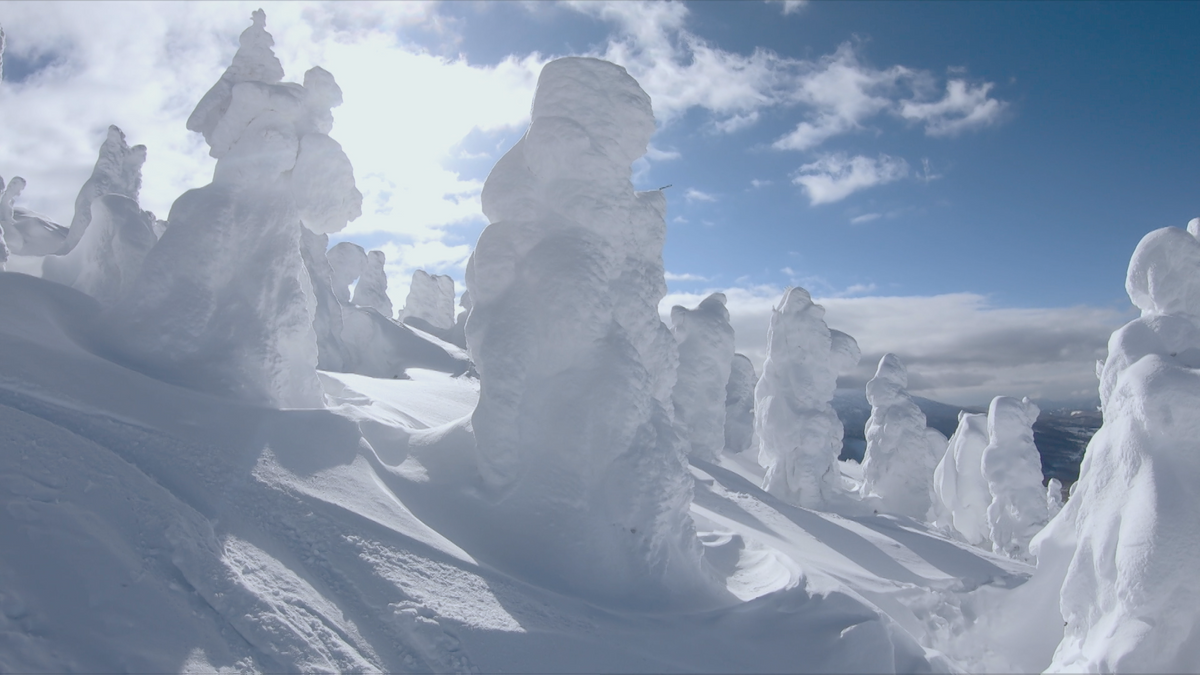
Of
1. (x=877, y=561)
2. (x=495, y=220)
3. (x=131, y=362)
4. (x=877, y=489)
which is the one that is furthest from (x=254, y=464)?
(x=877, y=489)

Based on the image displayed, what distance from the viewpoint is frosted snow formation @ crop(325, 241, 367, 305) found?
45062 mm

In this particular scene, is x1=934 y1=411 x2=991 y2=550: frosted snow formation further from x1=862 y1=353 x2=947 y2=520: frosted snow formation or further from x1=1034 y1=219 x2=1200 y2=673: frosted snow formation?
x1=1034 y1=219 x2=1200 y2=673: frosted snow formation

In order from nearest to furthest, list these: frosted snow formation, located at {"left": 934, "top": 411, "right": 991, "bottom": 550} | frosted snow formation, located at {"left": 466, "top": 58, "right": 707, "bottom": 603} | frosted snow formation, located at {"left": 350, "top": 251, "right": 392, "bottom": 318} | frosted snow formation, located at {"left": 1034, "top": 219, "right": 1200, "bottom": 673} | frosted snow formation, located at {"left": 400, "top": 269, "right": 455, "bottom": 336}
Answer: frosted snow formation, located at {"left": 1034, "top": 219, "right": 1200, "bottom": 673} → frosted snow formation, located at {"left": 466, "top": 58, "right": 707, "bottom": 603} → frosted snow formation, located at {"left": 934, "top": 411, "right": 991, "bottom": 550} → frosted snow formation, located at {"left": 350, "top": 251, "right": 392, "bottom": 318} → frosted snow formation, located at {"left": 400, "top": 269, "right": 455, "bottom": 336}

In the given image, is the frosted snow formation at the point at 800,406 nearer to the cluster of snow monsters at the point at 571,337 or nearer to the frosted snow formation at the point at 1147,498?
the cluster of snow monsters at the point at 571,337

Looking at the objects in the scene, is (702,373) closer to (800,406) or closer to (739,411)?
(800,406)

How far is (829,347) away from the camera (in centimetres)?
3105

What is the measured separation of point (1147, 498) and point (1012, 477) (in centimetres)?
2160

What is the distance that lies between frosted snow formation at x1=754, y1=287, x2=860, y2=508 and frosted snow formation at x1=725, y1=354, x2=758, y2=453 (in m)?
14.3

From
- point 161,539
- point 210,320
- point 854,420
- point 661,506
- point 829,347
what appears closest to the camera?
point 161,539

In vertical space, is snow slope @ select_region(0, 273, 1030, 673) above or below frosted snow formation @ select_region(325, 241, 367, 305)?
below

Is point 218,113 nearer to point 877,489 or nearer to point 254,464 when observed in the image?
point 254,464

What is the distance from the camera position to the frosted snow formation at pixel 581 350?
10.3 metres

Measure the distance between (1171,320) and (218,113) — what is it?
18.2 meters

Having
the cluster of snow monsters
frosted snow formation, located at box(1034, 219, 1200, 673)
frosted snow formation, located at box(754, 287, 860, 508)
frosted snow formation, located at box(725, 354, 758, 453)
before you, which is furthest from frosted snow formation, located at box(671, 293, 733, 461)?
frosted snow formation, located at box(1034, 219, 1200, 673)
